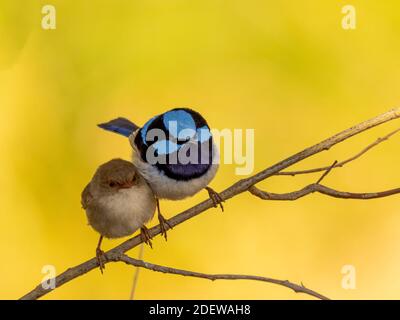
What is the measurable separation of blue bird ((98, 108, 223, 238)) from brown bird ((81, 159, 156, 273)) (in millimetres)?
51

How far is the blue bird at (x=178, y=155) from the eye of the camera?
7.52 ft

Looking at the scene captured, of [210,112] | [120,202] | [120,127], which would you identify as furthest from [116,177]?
[210,112]

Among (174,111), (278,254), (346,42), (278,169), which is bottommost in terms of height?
(278,254)

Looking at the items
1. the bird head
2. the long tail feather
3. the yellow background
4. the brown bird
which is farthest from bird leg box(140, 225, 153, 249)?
the yellow background

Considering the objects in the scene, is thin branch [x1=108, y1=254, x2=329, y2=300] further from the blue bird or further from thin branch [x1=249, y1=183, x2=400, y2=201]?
the blue bird

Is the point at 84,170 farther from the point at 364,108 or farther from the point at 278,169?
the point at 278,169

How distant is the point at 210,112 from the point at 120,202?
4.02 ft

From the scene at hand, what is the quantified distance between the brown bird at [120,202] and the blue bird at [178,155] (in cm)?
5

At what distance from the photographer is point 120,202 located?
7.82 feet

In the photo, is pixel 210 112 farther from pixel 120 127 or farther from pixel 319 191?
pixel 319 191

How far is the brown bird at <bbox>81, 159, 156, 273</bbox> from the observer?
7.75 feet

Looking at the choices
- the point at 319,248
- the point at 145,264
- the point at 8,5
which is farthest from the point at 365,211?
Answer: the point at 8,5

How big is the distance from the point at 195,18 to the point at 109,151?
74 centimetres

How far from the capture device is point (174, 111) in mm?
2297
